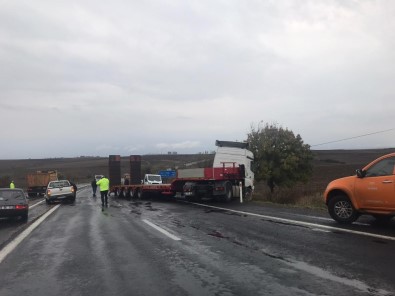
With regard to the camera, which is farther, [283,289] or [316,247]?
[316,247]

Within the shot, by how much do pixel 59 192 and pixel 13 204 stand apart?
12.6 m

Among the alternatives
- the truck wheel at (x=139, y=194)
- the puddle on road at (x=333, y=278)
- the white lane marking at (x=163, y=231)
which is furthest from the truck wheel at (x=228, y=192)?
the puddle on road at (x=333, y=278)

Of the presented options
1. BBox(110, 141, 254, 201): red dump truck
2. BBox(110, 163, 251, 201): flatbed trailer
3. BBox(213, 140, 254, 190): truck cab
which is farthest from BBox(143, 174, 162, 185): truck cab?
BBox(213, 140, 254, 190): truck cab

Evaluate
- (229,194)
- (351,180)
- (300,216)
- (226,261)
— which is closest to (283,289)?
(226,261)

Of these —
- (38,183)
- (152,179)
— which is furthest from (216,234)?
(38,183)

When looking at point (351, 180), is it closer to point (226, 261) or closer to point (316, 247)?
point (316, 247)

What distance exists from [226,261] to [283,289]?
6.36ft

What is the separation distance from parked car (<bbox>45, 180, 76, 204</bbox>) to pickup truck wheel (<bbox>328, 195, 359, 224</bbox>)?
21350mm

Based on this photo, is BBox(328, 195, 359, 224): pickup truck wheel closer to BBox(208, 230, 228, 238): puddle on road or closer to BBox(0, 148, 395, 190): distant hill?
BBox(208, 230, 228, 238): puddle on road

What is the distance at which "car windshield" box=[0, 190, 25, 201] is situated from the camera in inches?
684

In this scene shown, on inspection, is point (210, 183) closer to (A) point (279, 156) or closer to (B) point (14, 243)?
(B) point (14, 243)

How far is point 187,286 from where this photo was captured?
6.08m

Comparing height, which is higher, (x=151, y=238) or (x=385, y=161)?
(x=385, y=161)

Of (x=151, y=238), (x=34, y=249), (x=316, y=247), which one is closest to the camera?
(x=316, y=247)
